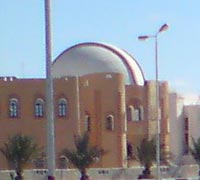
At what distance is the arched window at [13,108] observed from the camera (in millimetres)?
48406

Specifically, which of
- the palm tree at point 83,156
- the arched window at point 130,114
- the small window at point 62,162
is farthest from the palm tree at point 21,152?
the arched window at point 130,114

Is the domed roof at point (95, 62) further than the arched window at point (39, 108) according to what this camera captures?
Yes

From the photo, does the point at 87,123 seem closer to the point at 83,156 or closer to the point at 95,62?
the point at 95,62

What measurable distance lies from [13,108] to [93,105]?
5.22 meters

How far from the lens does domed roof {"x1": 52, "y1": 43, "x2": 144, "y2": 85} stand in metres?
55.8

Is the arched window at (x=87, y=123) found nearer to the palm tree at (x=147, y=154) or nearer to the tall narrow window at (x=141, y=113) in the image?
the tall narrow window at (x=141, y=113)

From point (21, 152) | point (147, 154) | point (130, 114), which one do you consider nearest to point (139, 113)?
point (130, 114)

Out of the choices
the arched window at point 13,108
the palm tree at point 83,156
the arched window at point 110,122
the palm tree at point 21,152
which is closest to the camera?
the palm tree at point 21,152

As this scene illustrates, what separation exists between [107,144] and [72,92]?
4134 mm

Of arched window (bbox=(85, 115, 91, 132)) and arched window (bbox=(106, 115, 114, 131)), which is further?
arched window (bbox=(106, 115, 114, 131))

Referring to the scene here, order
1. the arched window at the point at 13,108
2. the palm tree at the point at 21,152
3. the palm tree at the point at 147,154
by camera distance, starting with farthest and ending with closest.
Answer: the arched window at the point at 13,108, the palm tree at the point at 147,154, the palm tree at the point at 21,152

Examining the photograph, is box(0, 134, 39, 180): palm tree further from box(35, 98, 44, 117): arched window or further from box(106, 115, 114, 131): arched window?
box(106, 115, 114, 131): arched window

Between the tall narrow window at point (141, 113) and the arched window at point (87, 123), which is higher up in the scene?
the tall narrow window at point (141, 113)

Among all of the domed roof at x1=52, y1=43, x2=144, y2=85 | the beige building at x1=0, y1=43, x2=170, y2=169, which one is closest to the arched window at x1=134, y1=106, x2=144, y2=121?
the beige building at x1=0, y1=43, x2=170, y2=169
